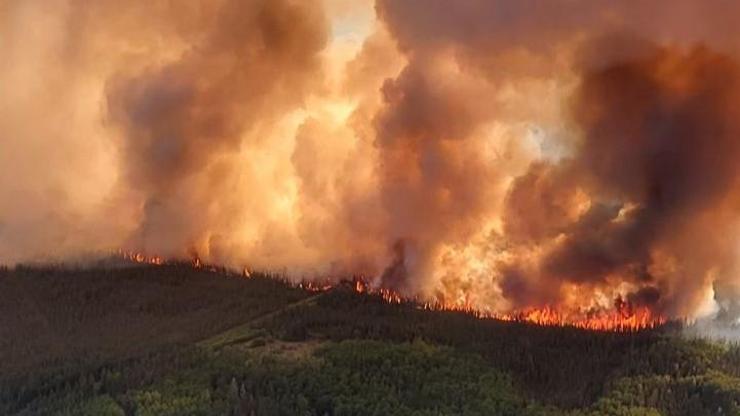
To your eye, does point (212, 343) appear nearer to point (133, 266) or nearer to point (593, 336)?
point (133, 266)

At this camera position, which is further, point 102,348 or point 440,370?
point 102,348

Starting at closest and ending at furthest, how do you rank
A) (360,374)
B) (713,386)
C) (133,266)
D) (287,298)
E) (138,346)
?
(713,386)
(360,374)
(138,346)
(287,298)
(133,266)

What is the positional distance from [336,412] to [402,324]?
1385 cm

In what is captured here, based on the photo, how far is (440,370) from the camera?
73062mm

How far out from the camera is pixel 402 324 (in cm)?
8050

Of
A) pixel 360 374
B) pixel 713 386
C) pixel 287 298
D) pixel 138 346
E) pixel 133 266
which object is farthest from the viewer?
pixel 133 266

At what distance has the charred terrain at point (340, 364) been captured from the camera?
224ft

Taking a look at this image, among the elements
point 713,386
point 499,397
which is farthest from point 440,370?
point 713,386

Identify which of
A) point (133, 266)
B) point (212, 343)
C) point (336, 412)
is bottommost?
point (336, 412)

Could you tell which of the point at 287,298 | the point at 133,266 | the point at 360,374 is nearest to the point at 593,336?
the point at 360,374

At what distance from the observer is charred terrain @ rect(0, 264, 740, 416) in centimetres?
6838

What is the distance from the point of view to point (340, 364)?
7381 centimetres

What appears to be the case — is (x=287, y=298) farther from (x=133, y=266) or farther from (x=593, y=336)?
(x=593, y=336)

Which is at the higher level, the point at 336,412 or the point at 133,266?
the point at 133,266
